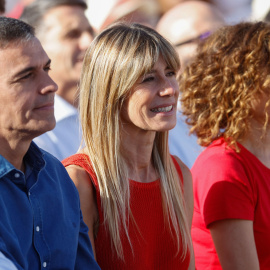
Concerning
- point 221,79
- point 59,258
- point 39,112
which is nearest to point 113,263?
point 59,258

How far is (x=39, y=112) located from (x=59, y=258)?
497 mm

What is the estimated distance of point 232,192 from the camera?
268cm

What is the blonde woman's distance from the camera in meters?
2.31

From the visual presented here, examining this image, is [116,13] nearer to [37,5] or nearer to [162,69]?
[37,5]

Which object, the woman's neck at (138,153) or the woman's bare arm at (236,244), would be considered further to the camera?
the woman's bare arm at (236,244)

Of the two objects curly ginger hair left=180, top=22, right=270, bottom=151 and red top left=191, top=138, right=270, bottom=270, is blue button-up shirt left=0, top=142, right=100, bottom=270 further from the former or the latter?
curly ginger hair left=180, top=22, right=270, bottom=151

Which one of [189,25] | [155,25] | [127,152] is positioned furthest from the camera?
[155,25]

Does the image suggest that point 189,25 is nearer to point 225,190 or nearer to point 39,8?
point 39,8

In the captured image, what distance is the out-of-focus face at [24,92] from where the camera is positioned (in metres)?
1.86

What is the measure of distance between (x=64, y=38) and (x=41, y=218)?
7.34 ft

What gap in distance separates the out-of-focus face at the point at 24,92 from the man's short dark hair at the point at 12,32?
20 millimetres

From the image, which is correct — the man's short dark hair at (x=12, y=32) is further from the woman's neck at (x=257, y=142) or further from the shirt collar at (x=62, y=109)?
the shirt collar at (x=62, y=109)

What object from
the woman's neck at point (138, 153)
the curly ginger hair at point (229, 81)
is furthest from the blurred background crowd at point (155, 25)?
the woman's neck at point (138, 153)

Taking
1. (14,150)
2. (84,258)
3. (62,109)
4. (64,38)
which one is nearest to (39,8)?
(64,38)
